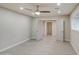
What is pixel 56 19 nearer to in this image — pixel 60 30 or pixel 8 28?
pixel 60 30

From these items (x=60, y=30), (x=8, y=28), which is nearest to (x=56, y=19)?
(x=60, y=30)

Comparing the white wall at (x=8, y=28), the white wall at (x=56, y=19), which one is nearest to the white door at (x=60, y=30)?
the white wall at (x=56, y=19)

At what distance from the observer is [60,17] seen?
6.89 m

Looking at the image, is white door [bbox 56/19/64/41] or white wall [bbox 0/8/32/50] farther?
white door [bbox 56/19/64/41]

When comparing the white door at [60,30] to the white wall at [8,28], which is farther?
the white door at [60,30]

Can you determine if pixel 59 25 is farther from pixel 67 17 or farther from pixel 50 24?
pixel 50 24

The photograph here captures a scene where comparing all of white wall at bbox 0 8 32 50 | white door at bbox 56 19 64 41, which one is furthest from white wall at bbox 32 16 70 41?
white wall at bbox 0 8 32 50

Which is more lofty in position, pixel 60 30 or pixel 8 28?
pixel 8 28

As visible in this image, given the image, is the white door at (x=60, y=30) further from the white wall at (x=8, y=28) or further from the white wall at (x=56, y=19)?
the white wall at (x=8, y=28)

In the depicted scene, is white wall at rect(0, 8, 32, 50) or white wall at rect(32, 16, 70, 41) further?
white wall at rect(32, 16, 70, 41)

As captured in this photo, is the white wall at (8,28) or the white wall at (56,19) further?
the white wall at (56,19)

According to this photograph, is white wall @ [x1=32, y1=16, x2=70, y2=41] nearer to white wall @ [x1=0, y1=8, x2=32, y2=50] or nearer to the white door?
the white door

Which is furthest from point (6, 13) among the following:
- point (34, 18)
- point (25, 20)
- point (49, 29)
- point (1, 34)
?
point (49, 29)
